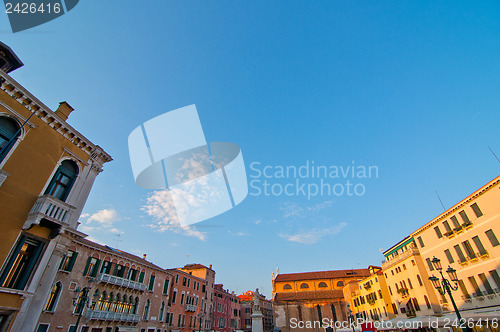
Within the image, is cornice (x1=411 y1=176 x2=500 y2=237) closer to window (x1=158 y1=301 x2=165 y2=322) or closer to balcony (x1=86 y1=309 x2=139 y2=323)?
window (x1=158 y1=301 x2=165 y2=322)

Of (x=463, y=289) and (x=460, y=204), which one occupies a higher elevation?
(x=460, y=204)

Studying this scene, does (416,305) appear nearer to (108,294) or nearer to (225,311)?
(108,294)

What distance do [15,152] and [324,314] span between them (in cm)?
5439

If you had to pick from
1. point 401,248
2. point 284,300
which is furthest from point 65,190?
point 284,300

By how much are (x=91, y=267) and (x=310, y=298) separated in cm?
4240

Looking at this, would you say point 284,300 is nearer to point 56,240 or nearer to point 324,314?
point 324,314

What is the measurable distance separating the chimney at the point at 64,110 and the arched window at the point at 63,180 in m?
2.56

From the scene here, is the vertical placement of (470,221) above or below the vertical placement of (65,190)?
above

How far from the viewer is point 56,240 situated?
41.2 feet

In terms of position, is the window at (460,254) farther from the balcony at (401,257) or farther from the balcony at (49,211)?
the balcony at (49,211)

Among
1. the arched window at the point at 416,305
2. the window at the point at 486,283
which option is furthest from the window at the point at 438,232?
the arched window at the point at 416,305

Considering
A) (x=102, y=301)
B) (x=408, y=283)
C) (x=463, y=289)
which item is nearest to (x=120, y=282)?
(x=102, y=301)

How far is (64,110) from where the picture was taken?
14.1 metres

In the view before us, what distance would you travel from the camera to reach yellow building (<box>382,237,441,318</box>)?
27609 mm
